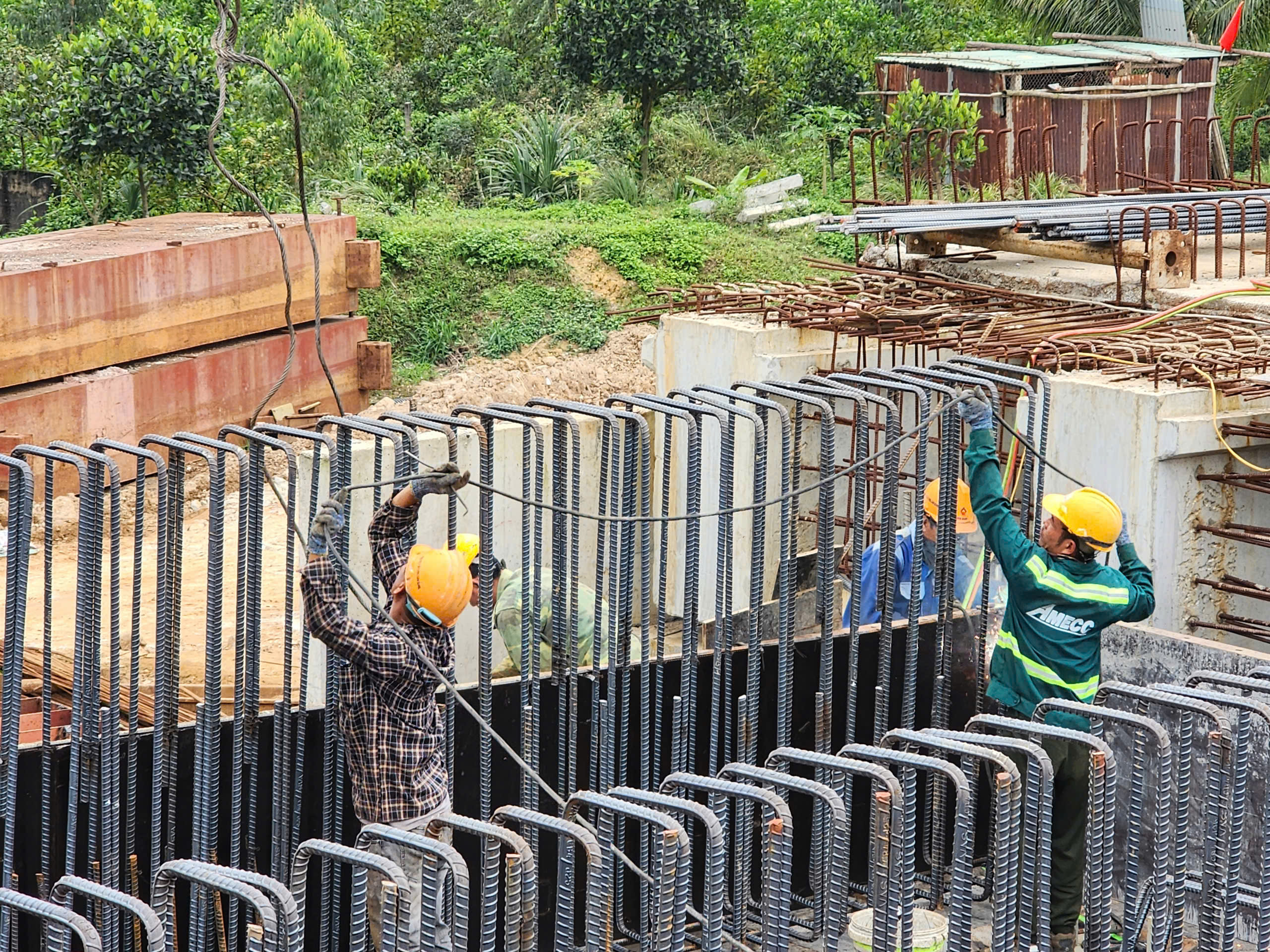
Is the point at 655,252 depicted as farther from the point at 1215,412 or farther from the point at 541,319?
the point at 1215,412

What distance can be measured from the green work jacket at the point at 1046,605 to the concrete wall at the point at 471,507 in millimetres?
2689

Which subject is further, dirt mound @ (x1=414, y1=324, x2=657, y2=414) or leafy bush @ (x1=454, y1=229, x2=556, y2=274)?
leafy bush @ (x1=454, y1=229, x2=556, y2=274)

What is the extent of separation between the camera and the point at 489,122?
2433 centimetres

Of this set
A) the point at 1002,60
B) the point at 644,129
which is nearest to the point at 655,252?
the point at 644,129

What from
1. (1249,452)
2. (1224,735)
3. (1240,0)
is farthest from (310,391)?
(1240,0)

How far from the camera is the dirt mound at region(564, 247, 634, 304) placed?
1845 cm

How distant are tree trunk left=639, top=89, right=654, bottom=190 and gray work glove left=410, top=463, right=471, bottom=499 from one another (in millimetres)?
17272

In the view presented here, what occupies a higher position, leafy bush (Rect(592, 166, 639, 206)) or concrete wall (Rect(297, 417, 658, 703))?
leafy bush (Rect(592, 166, 639, 206))

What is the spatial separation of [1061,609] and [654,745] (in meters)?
1.61

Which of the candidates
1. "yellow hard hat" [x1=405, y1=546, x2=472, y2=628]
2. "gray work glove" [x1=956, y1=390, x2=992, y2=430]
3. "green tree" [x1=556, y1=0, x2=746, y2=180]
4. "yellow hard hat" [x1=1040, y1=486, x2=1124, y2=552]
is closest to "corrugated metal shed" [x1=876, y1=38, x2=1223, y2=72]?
"green tree" [x1=556, y1=0, x2=746, y2=180]

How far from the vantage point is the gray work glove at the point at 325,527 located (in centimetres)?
492

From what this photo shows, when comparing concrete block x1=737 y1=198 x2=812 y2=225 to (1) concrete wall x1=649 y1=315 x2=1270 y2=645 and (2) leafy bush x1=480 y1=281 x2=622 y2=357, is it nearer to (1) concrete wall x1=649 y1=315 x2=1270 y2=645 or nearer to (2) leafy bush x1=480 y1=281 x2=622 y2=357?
(2) leafy bush x1=480 y1=281 x2=622 y2=357

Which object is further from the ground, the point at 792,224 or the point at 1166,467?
the point at 792,224

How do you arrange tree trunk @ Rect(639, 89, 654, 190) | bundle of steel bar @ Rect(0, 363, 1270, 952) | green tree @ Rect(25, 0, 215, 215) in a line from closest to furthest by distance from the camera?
1. bundle of steel bar @ Rect(0, 363, 1270, 952)
2. green tree @ Rect(25, 0, 215, 215)
3. tree trunk @ Rect(639, 89, 654, 190)
